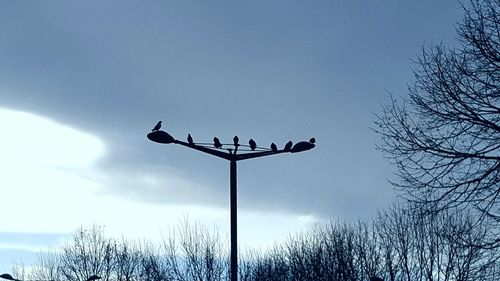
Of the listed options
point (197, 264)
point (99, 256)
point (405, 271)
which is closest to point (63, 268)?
point (99, 256)

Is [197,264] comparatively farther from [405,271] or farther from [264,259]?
[405,271]

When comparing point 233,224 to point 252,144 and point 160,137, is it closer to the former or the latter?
point 252,144

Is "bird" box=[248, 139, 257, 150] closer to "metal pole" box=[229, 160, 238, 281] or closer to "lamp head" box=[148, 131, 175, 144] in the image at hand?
"metal pole" box=[229, 160, 238, 281]

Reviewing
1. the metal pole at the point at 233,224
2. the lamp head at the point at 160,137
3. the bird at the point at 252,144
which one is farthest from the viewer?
the bird at the point at 252,144

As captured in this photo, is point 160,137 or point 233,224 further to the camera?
point 233,224

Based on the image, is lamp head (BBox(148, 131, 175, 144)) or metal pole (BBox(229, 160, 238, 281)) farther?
metal pole (BBox(229, 160, 238, 281))

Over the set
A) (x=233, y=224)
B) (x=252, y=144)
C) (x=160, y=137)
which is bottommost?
(x=233, y=224)

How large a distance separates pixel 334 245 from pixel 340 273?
143 centimetres

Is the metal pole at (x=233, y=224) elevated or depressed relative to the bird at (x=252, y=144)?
depressed

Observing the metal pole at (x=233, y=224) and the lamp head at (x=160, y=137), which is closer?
the lamp head at (x=160, y=137)

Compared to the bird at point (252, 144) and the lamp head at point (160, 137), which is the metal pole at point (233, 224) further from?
Answer: the lamp head at point (160, 137)

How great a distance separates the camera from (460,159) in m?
15.3

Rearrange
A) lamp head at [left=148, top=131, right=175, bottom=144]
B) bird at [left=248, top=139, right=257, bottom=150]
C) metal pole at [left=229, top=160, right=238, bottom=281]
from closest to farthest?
lamp head at [left=148, top=131, right=175, bottom=144], metal pole at [left=229, top=160, right=238, bottom=281], bird at [left=248, top=139, right=257, bottom=150]

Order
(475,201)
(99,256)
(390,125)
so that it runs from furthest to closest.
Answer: (99,256), (390,125), (475,201)
